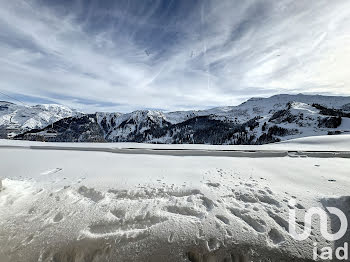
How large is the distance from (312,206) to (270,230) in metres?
1.35

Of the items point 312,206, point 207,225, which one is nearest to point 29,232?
point 207,225

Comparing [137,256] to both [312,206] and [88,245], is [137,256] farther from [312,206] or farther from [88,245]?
[312,206]

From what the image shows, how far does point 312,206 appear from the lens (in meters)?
3.84

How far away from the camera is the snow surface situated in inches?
119

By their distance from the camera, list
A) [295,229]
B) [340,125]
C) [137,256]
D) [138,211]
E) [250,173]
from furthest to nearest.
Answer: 1. [340,125]
2. [250,173]
3. [138,211]
4. [295,229]
5. [137,256]

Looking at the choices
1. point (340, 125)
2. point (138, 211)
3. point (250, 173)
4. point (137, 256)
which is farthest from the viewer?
point (340, 125)

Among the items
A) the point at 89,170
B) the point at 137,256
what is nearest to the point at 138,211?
the point at 137,256

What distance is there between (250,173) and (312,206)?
212 cm

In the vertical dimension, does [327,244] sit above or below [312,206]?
below

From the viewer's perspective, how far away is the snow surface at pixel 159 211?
3.02m

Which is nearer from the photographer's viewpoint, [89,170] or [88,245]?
[88,245]

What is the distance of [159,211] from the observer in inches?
150

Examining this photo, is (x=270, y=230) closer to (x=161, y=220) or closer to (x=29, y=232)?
(x=161, y=220)

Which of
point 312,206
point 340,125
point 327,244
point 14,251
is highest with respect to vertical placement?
point 340,125
